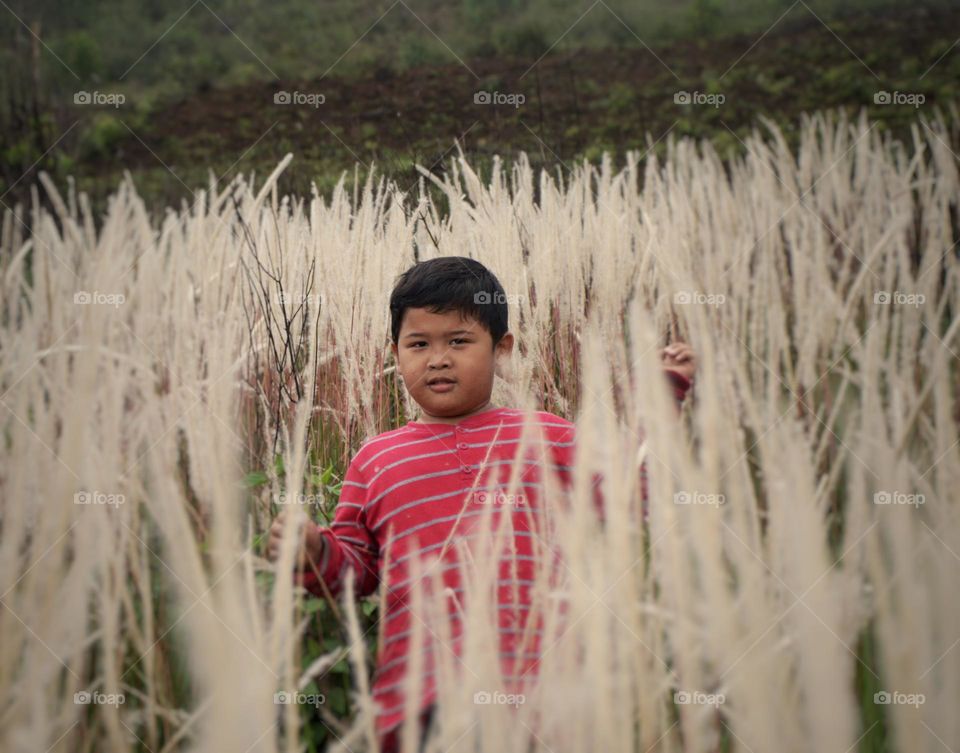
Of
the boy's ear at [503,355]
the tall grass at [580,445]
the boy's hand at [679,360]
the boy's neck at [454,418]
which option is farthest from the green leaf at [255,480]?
the boy's hand at [679,360]

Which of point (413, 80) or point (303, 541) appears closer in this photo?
point (303, 541)

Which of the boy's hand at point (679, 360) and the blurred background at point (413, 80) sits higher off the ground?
the blurred background at point (413, 80)

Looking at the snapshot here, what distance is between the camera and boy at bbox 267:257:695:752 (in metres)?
1.13

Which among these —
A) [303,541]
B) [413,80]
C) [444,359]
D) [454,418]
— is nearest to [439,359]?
[444,359]

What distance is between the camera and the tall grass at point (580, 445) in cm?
92

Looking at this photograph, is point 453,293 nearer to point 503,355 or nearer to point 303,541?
point 503,355

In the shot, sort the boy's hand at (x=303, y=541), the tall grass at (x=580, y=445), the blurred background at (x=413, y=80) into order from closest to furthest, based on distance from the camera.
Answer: the tall grass at (x=580, y=445) → the boy's hand at (x=303, y=541) → the blurred background at (x=413, y=80)

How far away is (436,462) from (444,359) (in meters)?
0.16

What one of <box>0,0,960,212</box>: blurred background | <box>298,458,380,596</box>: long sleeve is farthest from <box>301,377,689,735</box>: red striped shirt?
<box>0,0,960,212</box>: blurred background

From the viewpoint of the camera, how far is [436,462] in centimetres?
122

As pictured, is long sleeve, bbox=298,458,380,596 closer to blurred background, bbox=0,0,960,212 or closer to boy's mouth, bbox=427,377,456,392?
boy's mouth, bbox=427,377,456,392

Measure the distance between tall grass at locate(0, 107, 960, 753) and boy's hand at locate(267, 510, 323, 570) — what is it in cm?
6

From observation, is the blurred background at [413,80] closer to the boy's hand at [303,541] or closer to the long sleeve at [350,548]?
the long sleeve at [350,548]

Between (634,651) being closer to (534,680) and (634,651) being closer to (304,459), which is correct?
(534,680)
